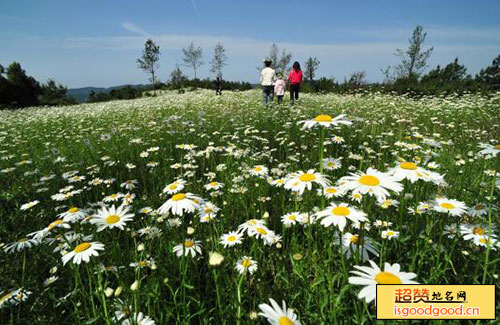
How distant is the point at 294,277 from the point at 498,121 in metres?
7.86

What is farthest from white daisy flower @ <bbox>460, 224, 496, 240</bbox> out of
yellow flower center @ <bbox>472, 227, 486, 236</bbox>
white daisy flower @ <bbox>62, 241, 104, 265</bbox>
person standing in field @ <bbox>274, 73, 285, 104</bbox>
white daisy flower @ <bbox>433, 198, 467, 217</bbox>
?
person standing in field @ <bbox>274, 73, 285, 104</bbox>

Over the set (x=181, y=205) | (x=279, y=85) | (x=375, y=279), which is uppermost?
(x=279, y=85)

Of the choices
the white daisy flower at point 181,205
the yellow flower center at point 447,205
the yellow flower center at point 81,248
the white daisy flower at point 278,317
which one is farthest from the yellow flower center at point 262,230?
the yellow flower center at point 447,205

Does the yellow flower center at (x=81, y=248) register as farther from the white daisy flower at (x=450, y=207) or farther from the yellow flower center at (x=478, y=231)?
the yellow flower center at (x=478, y=231)

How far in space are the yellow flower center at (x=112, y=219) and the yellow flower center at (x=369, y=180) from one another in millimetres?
1316

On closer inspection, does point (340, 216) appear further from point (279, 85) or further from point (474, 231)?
point (279, 85)

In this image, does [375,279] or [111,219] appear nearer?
[375,279]

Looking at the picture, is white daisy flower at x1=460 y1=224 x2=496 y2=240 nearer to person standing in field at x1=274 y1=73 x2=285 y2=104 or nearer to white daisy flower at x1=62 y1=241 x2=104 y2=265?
white daisy flower at x1=62 y1=241 x2=104 y2=265

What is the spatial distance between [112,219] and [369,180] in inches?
54.3

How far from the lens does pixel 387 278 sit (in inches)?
38.2

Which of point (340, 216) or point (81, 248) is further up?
point (340, 216)

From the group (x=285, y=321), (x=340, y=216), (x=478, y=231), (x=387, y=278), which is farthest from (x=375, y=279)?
(x=478, y=231)

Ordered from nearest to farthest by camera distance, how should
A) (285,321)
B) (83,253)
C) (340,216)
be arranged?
(285,321) < (340,216) < (83,253)

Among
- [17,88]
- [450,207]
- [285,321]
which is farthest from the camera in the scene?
[17,88]
